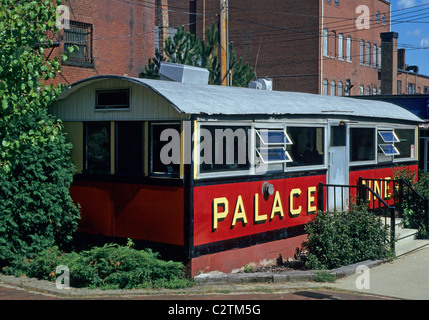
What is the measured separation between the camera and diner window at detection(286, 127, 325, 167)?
1305 cm

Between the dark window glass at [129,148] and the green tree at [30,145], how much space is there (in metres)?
1.15

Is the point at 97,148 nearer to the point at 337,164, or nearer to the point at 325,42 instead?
the point at 337,164

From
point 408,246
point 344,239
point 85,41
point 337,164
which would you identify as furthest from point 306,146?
point 85,41

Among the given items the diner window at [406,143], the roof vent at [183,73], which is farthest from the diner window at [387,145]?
the roof vent at [183,73]

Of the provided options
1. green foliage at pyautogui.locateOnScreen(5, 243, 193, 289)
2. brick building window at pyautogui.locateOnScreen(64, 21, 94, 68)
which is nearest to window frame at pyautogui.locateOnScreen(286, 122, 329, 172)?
green foliage at pyautogui.locateOnScreen(5, 243, 193, 289)

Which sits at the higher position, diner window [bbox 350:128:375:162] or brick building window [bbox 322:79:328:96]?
brick building window [bbox 322:79:328:96]

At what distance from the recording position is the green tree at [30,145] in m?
9.01

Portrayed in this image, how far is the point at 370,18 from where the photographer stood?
55875 mm

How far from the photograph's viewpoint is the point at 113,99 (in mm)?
11570

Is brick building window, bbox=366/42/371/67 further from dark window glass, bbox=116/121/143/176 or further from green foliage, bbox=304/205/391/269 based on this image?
dark window glass, bbox=116/121/143/176

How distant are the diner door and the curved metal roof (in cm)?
44

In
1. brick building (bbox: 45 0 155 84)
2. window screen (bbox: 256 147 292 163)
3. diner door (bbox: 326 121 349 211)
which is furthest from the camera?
brick building (bbox: 45 0 155 84)

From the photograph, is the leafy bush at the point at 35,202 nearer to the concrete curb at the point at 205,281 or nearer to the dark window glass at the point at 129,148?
the concrete curb at the point at 205,281

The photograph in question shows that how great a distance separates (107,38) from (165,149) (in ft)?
55.5
